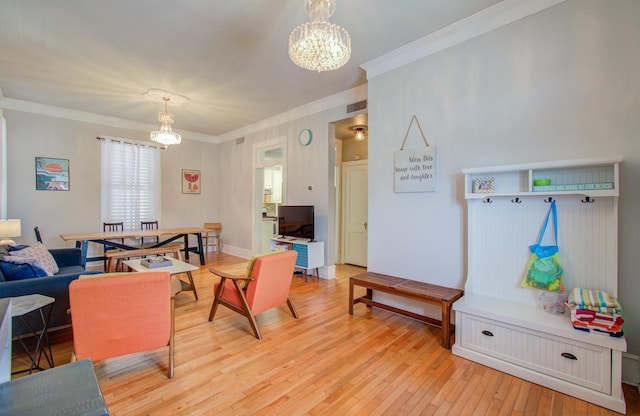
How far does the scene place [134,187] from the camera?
612 cm

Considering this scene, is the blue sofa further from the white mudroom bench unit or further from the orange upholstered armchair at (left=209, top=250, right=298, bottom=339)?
the white mudroom bench unit

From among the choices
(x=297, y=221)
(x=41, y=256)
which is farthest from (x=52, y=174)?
(x=297, y=221)

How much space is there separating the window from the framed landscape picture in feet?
1.83

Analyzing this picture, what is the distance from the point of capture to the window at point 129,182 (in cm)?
578

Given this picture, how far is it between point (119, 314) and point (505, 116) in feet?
11.5

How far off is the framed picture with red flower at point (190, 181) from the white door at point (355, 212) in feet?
12.3

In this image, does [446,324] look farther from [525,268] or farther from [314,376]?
[314,376]

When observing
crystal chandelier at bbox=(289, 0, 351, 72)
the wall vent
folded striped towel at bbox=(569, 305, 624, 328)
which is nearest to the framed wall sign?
folded striped towel at bbox=(569, 305, 624, 328)

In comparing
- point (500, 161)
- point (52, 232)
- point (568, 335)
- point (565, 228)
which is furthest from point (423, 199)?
point (52, 232)

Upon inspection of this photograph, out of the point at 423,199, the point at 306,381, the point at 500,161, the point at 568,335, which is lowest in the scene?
the point at 306,381

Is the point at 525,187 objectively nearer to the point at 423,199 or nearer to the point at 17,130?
the point at 423,199

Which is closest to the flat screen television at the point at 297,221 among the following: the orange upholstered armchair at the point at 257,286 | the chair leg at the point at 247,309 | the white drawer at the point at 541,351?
the orange upholstered armchair at the point at 257,286

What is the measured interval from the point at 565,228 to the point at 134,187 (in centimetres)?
713

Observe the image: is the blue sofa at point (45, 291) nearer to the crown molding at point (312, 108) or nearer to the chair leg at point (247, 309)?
the chair leg at point (247, 309)
